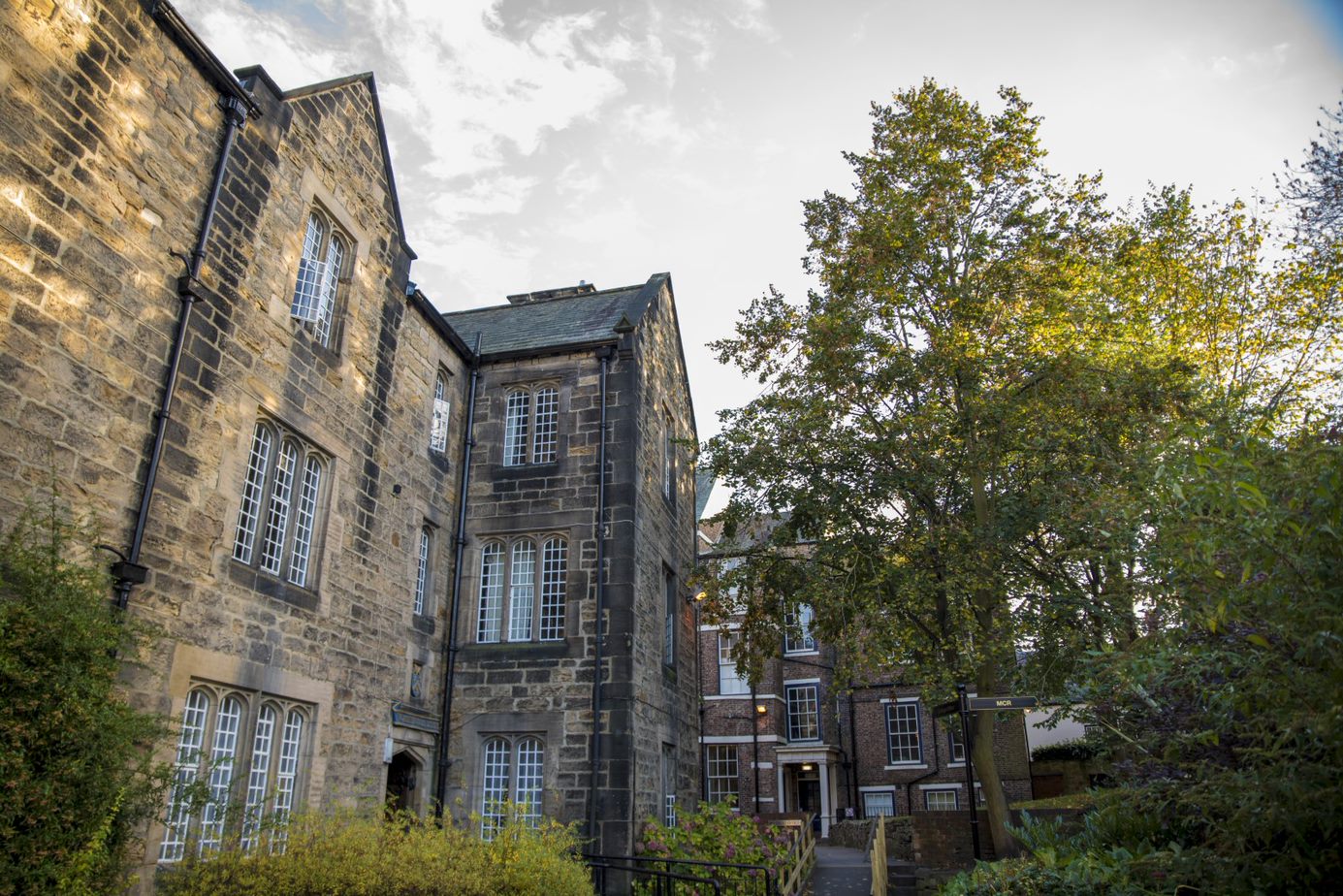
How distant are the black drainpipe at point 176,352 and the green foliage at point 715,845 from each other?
864 centimetres

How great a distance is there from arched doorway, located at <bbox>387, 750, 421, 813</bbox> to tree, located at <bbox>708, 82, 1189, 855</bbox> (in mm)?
7565

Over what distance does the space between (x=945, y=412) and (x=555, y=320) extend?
890 cm

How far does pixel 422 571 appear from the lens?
49.6 feet

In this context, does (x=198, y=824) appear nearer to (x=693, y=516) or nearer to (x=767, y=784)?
(x=693, y=516)

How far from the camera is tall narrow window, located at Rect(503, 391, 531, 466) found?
16.9 metres

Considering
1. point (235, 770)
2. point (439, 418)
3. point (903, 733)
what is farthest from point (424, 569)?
point (903, 733)

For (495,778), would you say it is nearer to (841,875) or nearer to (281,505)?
(281,505)

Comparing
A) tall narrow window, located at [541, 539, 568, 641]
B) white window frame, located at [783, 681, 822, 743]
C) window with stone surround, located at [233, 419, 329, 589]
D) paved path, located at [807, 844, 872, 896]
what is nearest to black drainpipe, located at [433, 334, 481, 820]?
tall narrow window, located at [541, 539, 568, 641]

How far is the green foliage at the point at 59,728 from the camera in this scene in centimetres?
607

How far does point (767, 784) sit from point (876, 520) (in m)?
18.5

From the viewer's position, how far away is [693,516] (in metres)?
22.5

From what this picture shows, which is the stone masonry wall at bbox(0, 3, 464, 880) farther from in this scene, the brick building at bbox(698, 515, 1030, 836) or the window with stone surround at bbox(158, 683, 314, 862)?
the brick building at bbox(698, 515, 1030, 836)

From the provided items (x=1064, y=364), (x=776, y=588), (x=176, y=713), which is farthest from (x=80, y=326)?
(x=1064, y=364)

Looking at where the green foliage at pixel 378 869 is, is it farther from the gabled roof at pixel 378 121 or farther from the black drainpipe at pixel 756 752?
the black drainpipe at pixel 756 752
